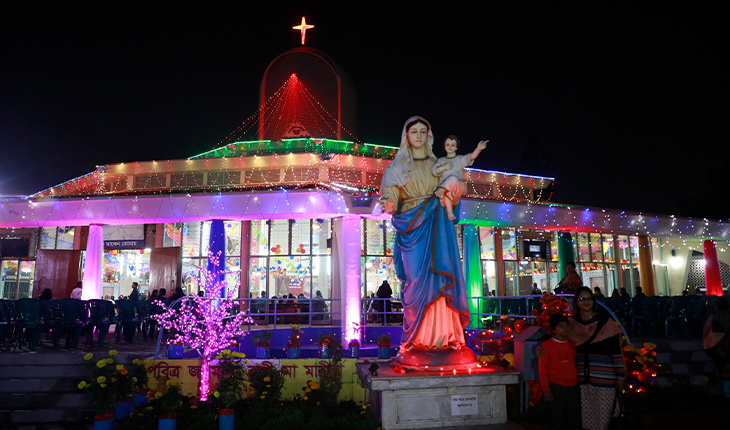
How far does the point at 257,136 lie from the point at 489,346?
15839 mm

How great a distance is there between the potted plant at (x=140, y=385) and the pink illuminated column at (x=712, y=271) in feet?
63.8

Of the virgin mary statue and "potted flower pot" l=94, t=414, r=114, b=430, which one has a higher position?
the virgin mary statue

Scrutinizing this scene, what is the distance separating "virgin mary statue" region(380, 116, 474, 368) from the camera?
5.32 meters

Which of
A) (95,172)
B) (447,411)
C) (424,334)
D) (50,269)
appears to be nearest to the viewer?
(447,411)

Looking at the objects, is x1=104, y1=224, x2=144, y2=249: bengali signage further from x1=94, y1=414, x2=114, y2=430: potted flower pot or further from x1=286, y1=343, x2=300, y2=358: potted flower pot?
x1=94, y1=414, x2=114, y2=430: potted flower pot

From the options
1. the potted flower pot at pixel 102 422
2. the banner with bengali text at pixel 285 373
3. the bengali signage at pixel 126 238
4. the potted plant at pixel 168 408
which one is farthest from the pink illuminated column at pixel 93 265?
the potted flower pot at pixel 102 422

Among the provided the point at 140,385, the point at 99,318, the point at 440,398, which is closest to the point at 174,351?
the point at 140,385

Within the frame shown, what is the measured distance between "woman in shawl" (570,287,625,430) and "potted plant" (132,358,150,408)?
5.46 meters

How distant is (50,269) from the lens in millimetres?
16312

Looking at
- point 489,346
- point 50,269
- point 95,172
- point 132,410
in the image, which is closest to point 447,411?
point 489,346

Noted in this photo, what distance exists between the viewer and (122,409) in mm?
6348

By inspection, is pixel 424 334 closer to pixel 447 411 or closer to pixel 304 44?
pixel 447 411

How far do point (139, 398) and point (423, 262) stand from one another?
435cm

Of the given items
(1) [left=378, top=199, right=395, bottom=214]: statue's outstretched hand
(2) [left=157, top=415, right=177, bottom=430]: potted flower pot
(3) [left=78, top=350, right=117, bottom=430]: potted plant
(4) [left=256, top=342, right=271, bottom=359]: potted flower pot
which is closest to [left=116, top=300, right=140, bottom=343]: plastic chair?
(4) [left=256, top=342, right=271, bottom=359]: potted flower pot
